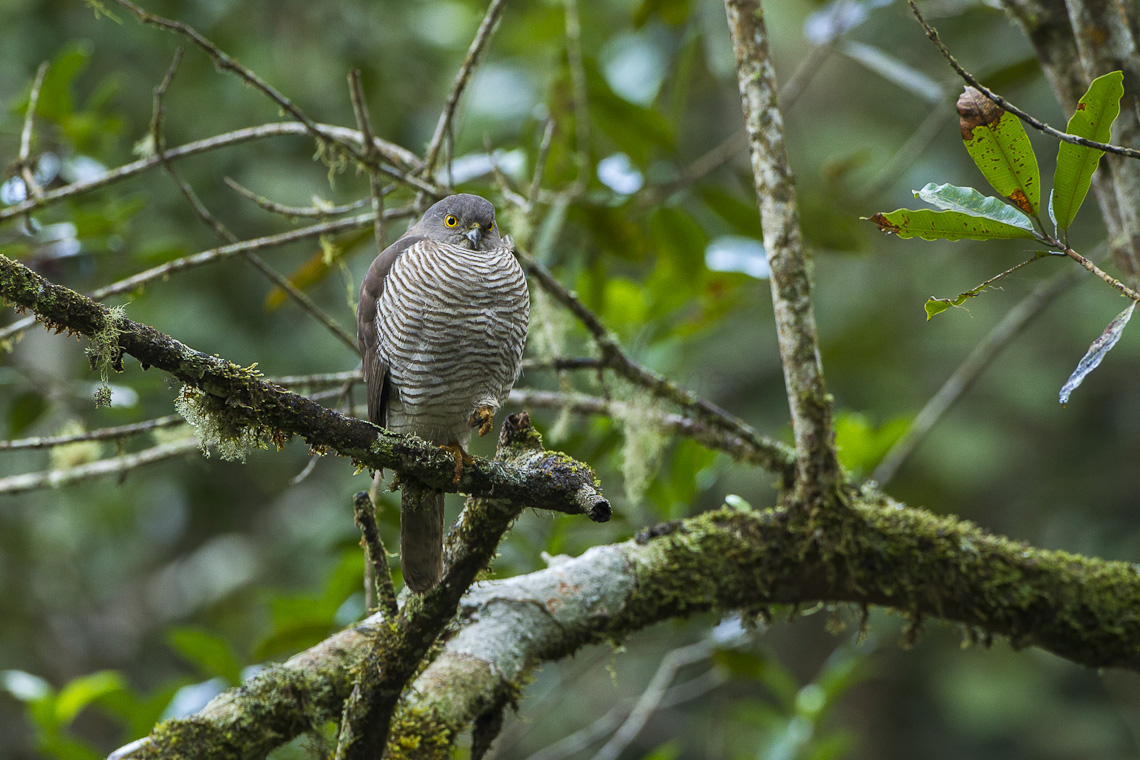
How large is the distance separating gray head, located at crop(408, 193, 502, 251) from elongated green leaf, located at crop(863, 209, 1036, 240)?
146 cm

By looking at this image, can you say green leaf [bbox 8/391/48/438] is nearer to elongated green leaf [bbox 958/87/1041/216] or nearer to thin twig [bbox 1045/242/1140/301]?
elongated green leaf [bbox 958/87/1041/216]

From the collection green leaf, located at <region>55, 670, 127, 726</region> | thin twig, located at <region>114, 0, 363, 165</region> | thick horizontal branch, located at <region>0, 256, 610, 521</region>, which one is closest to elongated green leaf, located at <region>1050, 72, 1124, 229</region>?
thick horizontal branch, located at <region>0, 256, 610, 521</region>

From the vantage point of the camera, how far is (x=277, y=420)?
65.7 inches

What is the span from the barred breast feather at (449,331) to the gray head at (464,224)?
0.21 meters

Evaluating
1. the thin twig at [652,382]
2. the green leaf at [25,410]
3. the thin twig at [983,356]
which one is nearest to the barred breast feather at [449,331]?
the thin twig at [652,382]

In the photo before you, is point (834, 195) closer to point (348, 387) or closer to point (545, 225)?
point (545, 225)

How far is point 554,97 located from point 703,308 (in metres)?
1.04

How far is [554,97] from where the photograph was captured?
12.0ft

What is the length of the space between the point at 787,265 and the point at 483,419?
3.17 feet

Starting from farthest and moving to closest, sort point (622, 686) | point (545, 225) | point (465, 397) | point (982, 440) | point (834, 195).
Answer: point (622, 686) → point (982, 440) → point (834, 195) → point (545, 225) → point (465, 397)

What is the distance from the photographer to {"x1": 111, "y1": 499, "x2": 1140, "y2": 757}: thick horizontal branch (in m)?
2.63

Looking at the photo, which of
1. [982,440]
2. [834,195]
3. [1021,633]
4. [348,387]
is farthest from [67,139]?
[982,440]

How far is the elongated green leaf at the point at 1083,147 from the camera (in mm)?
1644

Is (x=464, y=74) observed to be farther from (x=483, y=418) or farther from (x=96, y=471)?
(x=96, y=471)
